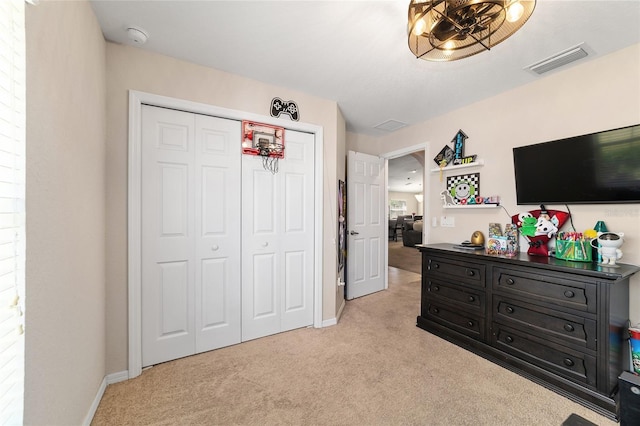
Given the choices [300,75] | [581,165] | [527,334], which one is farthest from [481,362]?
[300,75]

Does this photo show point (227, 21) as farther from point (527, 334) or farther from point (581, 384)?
point (581, 384)

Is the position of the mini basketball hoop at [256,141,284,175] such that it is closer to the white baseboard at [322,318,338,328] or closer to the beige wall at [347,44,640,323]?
the white baseboard at [322,318,338,328]

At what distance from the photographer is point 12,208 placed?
87 cm

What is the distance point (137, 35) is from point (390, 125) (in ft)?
9.47

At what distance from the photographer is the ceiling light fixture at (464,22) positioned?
116 centimetres

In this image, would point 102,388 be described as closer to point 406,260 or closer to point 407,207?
point 406,260

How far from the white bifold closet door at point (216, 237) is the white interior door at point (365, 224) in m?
1.02

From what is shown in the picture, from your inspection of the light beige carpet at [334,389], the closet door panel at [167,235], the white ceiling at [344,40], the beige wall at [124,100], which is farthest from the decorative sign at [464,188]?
the closet door panel at [167,235]

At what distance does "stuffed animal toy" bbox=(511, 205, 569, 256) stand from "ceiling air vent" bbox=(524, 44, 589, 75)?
3.83 feet

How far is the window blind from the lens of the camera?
81 cm

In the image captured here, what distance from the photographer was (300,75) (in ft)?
7.68

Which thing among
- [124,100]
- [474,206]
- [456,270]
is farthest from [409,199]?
[124,100]

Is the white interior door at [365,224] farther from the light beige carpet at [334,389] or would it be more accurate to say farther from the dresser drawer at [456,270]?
the light beige carpet at [334,389]

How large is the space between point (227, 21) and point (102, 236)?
1.69 metres
